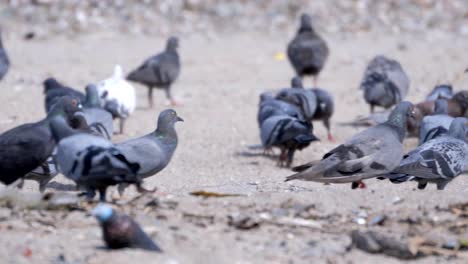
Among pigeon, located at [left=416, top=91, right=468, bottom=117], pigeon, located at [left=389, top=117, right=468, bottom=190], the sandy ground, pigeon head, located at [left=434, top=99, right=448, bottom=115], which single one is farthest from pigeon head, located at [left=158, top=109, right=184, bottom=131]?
pigeon, located at [left=416, top=91, right=468, bottom=117]

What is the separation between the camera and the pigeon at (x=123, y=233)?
6.35m

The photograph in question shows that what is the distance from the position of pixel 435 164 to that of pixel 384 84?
5.04m

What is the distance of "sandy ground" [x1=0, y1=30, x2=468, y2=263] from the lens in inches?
262

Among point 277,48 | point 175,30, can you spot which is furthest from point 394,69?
point 175,30

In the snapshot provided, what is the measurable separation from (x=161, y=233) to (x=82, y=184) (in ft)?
3.55

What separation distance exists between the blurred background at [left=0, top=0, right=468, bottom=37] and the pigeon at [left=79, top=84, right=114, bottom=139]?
8526 mm

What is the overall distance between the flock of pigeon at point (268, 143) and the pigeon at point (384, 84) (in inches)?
0.5

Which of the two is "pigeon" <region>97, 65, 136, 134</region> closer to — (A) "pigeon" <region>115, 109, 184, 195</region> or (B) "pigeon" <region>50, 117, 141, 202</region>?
(A) "pigeon" <region>115, 109, 184, 195</region>

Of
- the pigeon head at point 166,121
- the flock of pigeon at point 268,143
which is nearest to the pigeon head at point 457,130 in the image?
the flock of pigeon at point 268,143

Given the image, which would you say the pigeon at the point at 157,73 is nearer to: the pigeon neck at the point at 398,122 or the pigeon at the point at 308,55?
the pigeon at the point at 308,55

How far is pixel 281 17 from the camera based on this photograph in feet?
72.2

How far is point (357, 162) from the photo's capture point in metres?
8.91

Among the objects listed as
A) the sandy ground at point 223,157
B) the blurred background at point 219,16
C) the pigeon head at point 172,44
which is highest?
the blurred background at point 219,16

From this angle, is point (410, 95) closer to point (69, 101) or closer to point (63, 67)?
point (63, 67)
